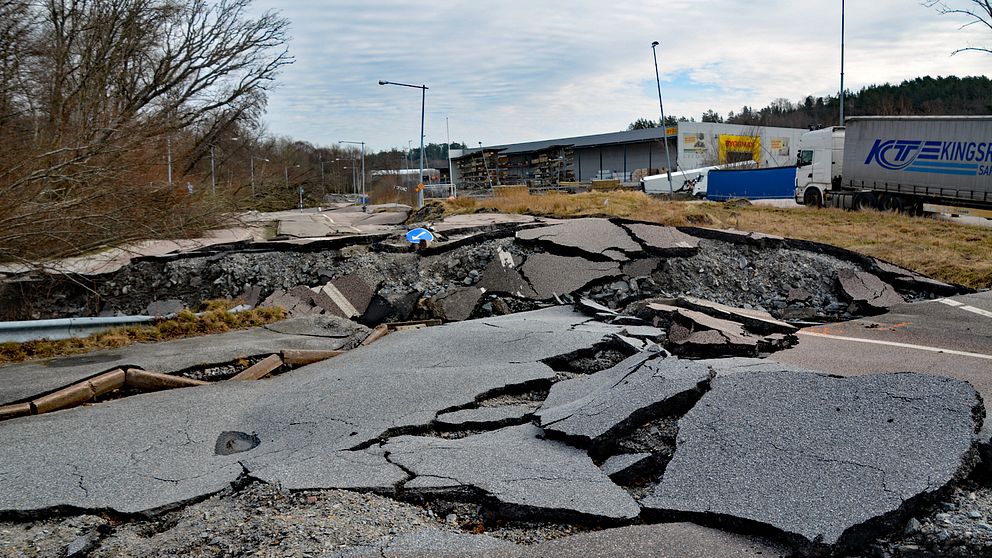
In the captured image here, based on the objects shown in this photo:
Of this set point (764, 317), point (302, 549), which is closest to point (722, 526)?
point (302, 549)

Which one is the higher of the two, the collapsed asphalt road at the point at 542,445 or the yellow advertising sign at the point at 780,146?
the yellow advertising sign at the point at 780,146

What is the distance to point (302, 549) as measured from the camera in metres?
3.64

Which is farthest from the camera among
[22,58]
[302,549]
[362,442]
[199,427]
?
[22,58]

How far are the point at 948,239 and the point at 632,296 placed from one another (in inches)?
342

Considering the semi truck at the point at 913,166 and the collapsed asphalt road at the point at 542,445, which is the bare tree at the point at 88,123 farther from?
the semi truck at the point at 913,166

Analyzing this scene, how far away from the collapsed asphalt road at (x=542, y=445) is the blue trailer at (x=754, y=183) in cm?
2371

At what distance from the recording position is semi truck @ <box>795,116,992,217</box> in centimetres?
2248

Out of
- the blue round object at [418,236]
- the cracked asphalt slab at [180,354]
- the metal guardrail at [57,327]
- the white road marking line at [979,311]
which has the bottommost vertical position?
the white road marking line at [979,311]

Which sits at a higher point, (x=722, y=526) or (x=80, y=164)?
(x=80, y=164)

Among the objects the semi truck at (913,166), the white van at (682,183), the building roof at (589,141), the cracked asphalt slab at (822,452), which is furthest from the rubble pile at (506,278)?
the building roof at (589,141)

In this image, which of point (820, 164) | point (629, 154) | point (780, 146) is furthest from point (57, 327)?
→ point (780, 146)

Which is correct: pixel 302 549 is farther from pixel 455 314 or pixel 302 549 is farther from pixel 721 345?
pixel 455 314

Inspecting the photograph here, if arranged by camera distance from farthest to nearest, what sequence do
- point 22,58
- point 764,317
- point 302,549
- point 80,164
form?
point 22,58
point 80,164
point 764,317
point 302,549

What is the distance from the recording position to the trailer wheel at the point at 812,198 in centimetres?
2772
